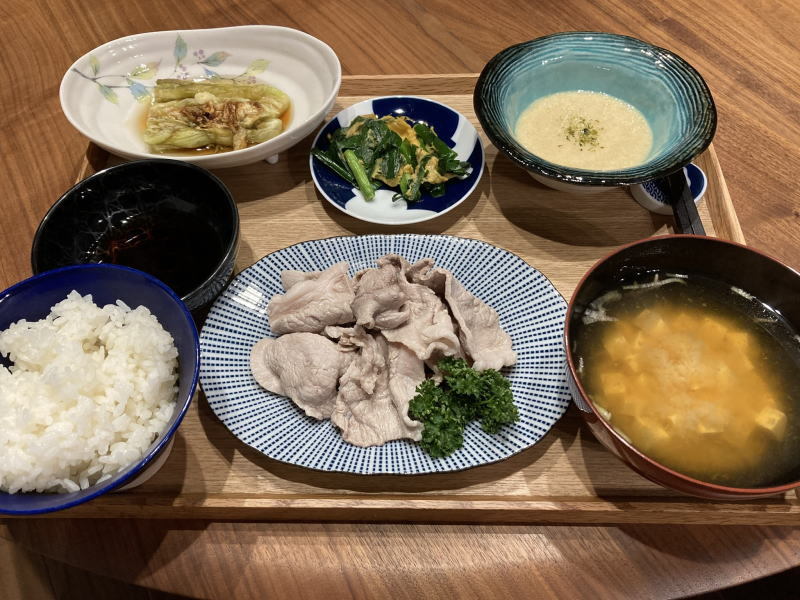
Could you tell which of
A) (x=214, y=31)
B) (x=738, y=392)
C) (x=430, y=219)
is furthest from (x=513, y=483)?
(x=214, y=31)

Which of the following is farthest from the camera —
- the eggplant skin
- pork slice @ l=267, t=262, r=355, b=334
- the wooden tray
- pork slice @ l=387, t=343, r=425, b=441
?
the eggplant skin

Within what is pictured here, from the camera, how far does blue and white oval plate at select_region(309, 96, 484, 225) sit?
220cm

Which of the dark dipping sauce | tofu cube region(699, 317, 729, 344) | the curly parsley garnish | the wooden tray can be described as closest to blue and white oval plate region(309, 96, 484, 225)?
the dark dipping sauce

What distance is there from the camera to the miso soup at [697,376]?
4.82 feet

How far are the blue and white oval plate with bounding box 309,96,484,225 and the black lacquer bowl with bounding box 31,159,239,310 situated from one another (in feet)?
1.44

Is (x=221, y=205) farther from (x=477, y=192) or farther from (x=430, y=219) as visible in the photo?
(x=477, y=192)

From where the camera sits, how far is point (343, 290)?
6.04 ft

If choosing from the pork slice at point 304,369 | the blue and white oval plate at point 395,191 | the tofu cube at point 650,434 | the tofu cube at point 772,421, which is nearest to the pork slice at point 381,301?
the pork slice at point 304,369

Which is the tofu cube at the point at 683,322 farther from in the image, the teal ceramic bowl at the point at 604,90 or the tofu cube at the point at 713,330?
the teal ceramic bowl at the point at 604,90

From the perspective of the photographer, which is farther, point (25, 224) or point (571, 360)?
point (25, 224)

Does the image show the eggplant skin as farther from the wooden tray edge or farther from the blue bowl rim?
the wooden tray edge

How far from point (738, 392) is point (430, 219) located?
1.15 m

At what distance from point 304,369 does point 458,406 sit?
0.46 meters

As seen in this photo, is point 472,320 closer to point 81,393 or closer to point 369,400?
point 369,400
